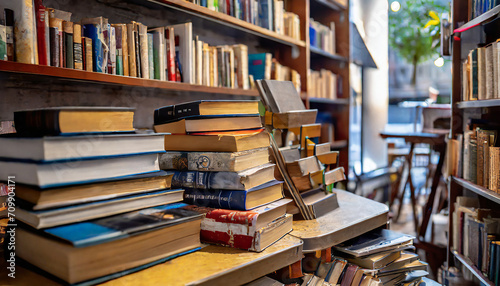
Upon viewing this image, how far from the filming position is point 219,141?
0.99 meters

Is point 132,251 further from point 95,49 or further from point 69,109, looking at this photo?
point 95,49

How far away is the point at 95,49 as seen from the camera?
1.39 meters

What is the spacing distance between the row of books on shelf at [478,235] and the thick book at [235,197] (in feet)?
4.13

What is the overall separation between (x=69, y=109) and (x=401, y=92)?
883cm

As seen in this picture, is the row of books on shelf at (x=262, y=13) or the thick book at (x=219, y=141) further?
the row of books on shelf at (x=262, y=13)

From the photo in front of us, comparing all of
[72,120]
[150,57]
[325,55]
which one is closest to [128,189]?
[72,120]

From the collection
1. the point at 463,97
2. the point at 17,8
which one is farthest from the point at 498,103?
the point at 17,8

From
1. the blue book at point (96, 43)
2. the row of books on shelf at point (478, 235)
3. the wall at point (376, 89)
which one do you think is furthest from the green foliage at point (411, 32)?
the blue book at point (96, 43)

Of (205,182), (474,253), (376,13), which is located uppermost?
(376,13)

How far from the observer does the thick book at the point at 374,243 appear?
1.22 m

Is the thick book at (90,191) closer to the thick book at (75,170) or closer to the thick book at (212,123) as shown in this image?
the thick book at (75,170)

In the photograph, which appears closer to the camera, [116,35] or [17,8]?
[17,8]

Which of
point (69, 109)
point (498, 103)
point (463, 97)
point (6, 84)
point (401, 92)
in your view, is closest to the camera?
point (69, 109)

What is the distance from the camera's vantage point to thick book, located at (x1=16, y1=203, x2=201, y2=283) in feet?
2.26
